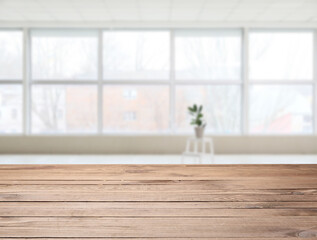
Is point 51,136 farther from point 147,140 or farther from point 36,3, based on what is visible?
point 36,3

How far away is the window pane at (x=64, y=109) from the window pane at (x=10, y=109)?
1.02ft

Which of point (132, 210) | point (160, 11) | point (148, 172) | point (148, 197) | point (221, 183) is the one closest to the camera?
point (132, 210)

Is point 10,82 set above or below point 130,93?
above

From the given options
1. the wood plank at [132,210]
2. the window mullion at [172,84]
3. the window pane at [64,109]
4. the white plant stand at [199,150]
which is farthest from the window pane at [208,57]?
the wood plank at [132,210]

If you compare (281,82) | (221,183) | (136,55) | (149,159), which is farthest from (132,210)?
(281,82)

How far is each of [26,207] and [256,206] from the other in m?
0.64

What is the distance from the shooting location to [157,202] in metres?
1.00

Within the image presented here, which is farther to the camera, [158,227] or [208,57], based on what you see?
[208,57]

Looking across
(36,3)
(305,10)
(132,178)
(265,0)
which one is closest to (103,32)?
(36,3)

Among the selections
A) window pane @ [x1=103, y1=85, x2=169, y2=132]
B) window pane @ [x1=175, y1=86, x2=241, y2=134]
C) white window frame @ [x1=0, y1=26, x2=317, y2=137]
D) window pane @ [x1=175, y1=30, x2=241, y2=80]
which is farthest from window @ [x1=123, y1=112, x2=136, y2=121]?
window pane @ [x1=175, y1=30, x2=241, y2=80]

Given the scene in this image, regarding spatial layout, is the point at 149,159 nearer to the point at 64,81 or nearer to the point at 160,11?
the point at 64,81

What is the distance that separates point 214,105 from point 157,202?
6728 mm

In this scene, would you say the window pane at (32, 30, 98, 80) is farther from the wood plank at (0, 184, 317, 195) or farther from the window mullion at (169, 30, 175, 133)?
the wood plank at (0, 184, 317, 195)

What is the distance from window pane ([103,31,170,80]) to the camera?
7.48 metres
